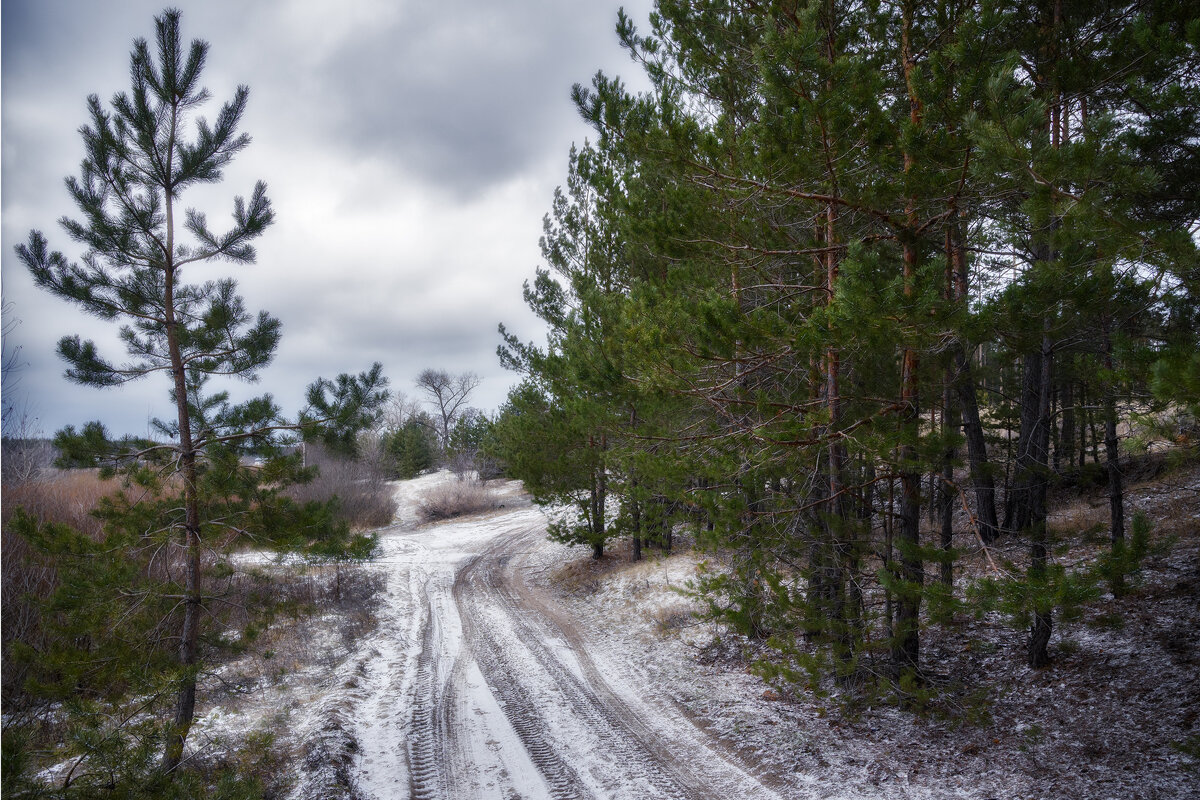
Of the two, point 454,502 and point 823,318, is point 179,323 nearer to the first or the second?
point 823,318

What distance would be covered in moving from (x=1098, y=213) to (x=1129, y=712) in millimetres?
4800

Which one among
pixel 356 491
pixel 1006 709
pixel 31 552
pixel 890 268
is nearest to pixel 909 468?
pixel 890 268

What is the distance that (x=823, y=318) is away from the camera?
16.8 ft

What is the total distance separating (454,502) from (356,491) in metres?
4.66

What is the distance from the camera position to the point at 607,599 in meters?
13.4

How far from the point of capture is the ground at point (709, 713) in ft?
17.4

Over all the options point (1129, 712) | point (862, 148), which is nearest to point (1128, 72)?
point (862, 148)

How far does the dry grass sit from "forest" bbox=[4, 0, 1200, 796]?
21250 millimetres

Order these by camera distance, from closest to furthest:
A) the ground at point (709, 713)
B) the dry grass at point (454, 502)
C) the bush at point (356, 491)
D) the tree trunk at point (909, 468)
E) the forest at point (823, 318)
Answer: the forest at point (823, 318) < the ground at point (709, 713) < the tree trunk at point (909, 468) < the bush at point (356, 491) < the dry grass at point (454, 502)

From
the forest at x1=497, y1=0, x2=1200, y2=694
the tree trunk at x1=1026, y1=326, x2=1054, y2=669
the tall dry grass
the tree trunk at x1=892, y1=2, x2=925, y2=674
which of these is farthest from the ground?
the tall dry grass

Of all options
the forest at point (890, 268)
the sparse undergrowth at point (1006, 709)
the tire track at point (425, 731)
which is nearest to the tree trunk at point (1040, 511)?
the forest at point (890, 268)

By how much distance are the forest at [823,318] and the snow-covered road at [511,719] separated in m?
1.52

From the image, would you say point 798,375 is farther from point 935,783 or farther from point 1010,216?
point 935,783

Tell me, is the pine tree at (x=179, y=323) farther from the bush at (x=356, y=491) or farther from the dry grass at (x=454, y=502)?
the dry grass at (x=454, y=502)
